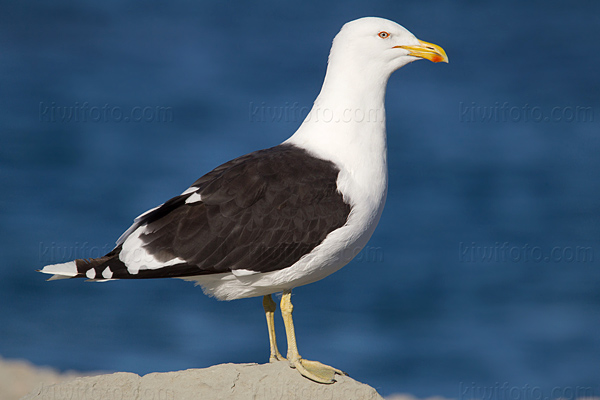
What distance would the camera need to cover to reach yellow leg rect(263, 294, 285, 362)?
809cm

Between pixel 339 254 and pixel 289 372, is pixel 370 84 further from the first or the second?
pixel 289 372

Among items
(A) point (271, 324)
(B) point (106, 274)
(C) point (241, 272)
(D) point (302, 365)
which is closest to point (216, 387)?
(D) point (302, 365)

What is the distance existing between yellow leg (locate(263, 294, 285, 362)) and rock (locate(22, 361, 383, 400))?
0.65 meters

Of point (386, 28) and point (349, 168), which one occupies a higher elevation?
point (386, 28)

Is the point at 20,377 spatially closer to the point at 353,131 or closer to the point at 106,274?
the point at 106,274

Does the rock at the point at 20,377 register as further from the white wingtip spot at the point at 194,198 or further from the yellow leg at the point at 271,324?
the white wingtip spot at the point at 194,198

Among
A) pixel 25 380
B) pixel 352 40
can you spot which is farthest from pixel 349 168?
pixel 25 380

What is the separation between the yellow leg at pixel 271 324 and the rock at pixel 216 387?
65 centimetres

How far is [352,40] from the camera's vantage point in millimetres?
8078

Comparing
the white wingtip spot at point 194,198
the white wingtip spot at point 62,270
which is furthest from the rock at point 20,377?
the white wingtip spot at point 194,198

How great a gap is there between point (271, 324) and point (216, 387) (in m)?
1.18

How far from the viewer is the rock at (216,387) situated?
7133mm

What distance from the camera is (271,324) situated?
8.17m

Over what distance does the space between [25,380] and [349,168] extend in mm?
7342
